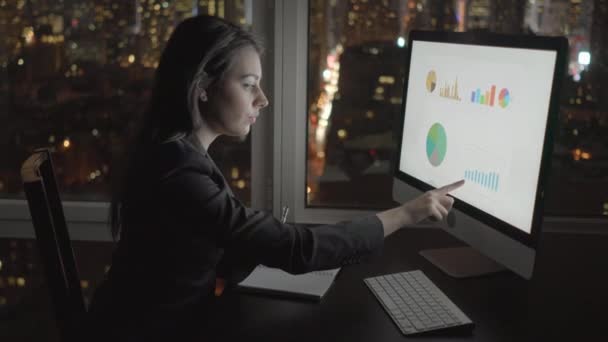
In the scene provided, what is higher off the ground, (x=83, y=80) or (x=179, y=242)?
(x=83, y=80)

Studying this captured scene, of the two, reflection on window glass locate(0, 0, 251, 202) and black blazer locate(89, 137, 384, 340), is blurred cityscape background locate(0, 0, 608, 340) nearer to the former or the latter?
reflection on window glass locate(0, 0, 251, 202)

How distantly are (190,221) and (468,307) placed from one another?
57cm

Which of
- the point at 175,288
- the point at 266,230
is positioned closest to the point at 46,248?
the point at 175,288

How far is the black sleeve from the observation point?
122cm

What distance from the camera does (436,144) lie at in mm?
1547

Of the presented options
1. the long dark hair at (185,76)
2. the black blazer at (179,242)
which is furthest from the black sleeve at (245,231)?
the long dark hair at (185,76)

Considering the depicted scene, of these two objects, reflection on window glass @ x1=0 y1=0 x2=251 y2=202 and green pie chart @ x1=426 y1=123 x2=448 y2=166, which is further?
reflection on window glass @ x1=0 y1=0 x2=251 y2=202

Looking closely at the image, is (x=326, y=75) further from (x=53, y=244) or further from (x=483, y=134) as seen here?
(x=53, y=244)

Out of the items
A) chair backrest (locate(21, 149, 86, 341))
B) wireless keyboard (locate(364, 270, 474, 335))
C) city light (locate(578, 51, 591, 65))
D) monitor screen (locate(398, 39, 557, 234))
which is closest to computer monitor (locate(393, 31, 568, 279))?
monitor screen (locate(398, 39, 557, 234))

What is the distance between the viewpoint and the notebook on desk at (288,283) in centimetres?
133

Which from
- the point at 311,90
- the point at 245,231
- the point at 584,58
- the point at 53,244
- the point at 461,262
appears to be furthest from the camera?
the point at 311,90

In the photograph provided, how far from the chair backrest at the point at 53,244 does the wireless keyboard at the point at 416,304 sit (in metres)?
0.59

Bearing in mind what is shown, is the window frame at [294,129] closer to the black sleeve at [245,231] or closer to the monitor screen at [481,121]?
the monitor screen at [481,121]

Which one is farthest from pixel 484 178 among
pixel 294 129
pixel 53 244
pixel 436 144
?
pixel 53 244
